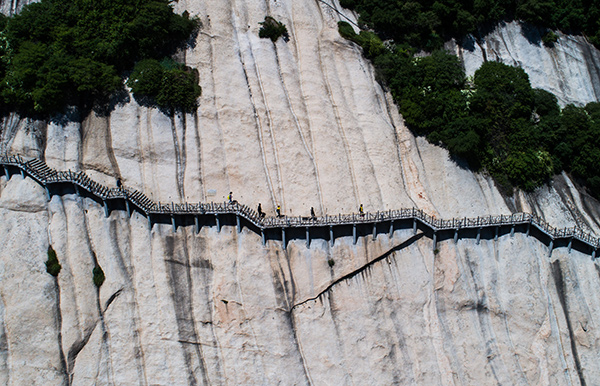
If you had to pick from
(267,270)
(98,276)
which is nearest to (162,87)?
(98,276)

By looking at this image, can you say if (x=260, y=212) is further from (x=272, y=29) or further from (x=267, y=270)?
(x=272, y=29)

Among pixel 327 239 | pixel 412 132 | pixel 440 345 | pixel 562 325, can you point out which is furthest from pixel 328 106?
pixel 562 325

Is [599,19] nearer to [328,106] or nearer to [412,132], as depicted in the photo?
[412,132]

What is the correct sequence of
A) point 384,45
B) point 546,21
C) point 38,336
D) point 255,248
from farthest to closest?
point 546,21 → point 384,45 → point 255,248 → point 38,336

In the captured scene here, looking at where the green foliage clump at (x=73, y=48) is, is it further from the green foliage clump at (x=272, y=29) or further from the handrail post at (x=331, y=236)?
the handrail post at (x=331, y=236)

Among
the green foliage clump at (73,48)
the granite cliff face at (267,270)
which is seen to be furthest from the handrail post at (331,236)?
the green foliage clump at (73,48)

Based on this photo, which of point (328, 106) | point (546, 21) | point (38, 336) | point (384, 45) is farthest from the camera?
point (546, 21)
